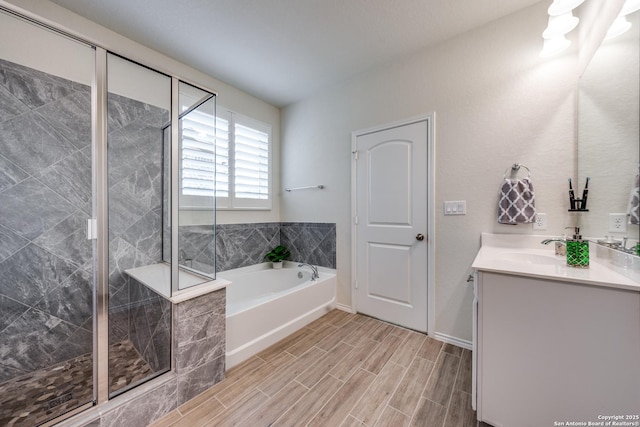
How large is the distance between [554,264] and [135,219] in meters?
3.02

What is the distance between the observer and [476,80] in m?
1.92

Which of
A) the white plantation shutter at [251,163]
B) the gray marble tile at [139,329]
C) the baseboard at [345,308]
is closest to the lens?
the gray marble tile at [139,329]

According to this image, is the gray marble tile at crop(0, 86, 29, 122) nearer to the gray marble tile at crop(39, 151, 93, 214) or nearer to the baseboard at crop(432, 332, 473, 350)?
the gray marble tile at crop(39, 151, 93, 214)

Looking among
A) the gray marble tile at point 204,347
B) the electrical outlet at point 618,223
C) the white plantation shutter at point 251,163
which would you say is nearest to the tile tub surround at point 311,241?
the white plantation shutter at point 251,163

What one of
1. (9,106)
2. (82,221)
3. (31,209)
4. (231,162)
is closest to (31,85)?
(9,106)

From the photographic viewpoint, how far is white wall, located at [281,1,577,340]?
1.64 metres

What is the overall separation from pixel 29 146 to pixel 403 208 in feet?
9.78

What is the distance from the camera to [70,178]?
5.70 ft

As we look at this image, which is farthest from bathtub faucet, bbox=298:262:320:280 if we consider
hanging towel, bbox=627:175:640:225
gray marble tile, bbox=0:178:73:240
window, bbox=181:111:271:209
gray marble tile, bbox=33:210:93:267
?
hanging towel, bbox=627:175:640:225

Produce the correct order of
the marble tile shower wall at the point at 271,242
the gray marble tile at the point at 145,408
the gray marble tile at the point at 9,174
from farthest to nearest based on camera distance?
the marble tile shower wall at the point at 271,242, the gray marble tile at the point at 9,174, the gray marble tile at the point at 145,408

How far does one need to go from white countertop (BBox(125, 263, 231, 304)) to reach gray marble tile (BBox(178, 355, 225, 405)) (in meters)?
0.47

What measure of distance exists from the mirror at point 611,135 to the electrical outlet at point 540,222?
0.55 ft

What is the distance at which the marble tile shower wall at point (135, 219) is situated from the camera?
1560 millimetres

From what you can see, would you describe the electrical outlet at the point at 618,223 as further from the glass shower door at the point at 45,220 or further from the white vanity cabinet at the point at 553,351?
the glass shower door at the point at 45,220
